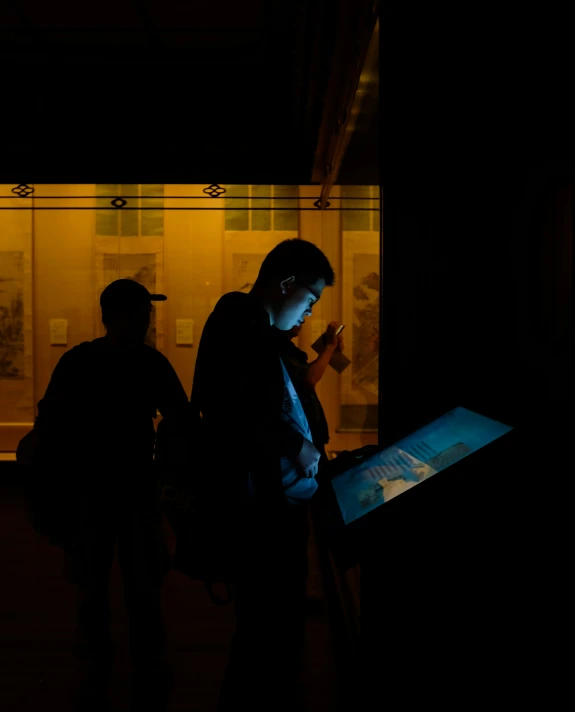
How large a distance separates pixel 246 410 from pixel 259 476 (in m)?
0.18

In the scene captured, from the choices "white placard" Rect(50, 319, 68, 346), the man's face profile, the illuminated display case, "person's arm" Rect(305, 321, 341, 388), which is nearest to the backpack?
the man's face profile

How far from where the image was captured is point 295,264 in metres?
1.81

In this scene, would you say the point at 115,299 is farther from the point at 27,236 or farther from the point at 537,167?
the point at 27,236

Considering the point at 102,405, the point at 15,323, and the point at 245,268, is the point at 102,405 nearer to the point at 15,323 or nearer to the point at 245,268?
the point at 245,268

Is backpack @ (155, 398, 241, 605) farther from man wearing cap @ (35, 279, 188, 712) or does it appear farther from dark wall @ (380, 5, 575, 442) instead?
dark wall @ (380, 5, 575, 442)

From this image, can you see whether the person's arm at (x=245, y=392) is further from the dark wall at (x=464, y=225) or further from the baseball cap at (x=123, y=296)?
the baseball cap at (x=123, y=296)

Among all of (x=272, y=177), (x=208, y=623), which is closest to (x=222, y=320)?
(x=208, y=623)

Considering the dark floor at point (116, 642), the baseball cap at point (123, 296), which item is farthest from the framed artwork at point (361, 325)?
the baseball cap at point (123, 296)

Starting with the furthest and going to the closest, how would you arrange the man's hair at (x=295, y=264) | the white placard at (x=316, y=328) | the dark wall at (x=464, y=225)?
the white placard at (x=316, y=328), the man's hair at (x=295, y=264), the dark wall at (x=464, y=225)

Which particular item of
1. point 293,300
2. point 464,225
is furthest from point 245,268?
point 464,225

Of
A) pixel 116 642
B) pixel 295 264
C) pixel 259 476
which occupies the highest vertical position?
pixel 295 264

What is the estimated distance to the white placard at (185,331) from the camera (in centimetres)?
552

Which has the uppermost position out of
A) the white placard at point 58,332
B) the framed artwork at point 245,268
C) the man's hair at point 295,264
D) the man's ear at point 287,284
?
the framed artwork at point 245,268

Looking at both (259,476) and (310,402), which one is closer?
(259,476)
